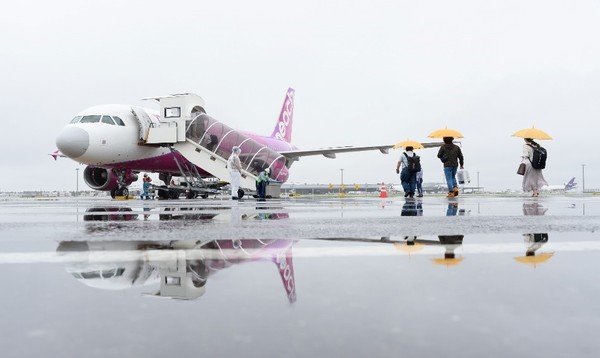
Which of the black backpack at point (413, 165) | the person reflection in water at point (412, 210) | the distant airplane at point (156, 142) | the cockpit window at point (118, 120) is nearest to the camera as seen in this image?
the person reflection in water at point (412, 210)

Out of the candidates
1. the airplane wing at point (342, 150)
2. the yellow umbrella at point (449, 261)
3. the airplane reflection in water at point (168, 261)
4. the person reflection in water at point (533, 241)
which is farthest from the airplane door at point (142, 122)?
the yellow umbrella at point (449, 261)

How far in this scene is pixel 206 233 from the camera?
141 inches

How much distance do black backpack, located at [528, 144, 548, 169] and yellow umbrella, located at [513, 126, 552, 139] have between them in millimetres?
313

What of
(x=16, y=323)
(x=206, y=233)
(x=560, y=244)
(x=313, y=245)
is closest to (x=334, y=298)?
(x=16, y=323)

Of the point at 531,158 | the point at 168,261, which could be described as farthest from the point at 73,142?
the point at 168,261

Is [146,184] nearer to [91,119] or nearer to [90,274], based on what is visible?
[91,119]

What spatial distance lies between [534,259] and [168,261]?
1.57 metres

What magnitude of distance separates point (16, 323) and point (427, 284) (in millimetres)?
1177

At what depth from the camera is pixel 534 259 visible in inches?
87.9

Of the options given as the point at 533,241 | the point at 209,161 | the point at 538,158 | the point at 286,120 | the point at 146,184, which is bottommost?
the point at 533,241

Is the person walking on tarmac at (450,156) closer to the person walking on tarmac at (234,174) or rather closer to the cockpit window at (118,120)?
the person walking on tarmac at (234,174)

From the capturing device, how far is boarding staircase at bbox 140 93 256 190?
18.3m

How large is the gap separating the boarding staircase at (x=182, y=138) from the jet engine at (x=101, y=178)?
9.65 ft

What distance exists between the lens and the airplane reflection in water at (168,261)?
5.47ft
